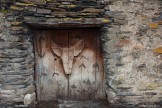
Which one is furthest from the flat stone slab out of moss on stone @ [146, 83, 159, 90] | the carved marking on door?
moss on stone @ [146, 83, 159, 90]

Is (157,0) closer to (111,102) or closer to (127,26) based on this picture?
(127,26)

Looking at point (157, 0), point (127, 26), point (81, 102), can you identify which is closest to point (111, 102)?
point (81, 102)

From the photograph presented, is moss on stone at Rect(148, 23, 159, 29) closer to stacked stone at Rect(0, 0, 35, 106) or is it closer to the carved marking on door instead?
the carved marking on door

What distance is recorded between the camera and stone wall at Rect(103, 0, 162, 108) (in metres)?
3.48

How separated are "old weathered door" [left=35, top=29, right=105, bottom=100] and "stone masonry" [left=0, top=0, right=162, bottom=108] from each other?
0.24 metres

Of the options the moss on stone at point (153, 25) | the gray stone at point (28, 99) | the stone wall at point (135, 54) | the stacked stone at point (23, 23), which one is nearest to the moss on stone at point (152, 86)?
the stone wall at point (135, 54)

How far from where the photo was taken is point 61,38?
3758 millimetres

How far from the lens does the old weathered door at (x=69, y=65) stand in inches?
148

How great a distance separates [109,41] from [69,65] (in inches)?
27.6

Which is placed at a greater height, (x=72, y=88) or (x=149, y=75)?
(x=149, y=75)

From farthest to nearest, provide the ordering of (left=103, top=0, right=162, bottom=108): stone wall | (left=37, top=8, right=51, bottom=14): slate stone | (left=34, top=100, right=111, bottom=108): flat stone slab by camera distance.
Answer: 1. (left=34, top=100, right=111, bottom=108): flat stone slab
2. (left=103, top=0, right=162, bottom=108): stone wall
3. (left=37, top=8, right=51, bottom=14): slate stone

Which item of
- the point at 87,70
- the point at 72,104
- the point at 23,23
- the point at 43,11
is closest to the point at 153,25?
the point at 87,70

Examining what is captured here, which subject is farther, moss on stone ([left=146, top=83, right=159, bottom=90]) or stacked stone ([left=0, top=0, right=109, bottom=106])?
moss on stone ([left=146, top=83, right=159, bottom=90])

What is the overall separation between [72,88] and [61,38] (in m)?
0.77
